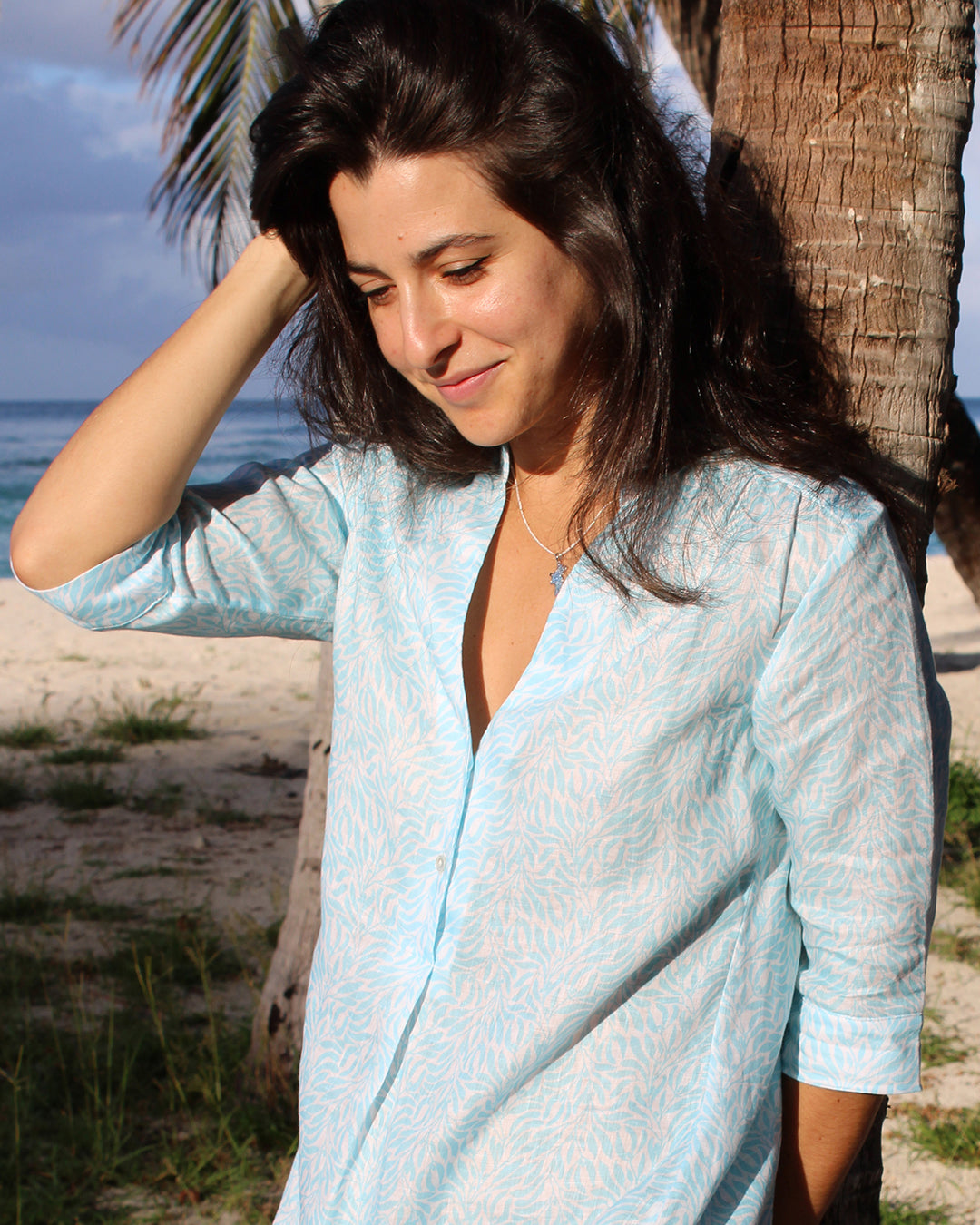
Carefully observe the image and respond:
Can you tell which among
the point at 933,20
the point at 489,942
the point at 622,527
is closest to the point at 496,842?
the point at 489,942

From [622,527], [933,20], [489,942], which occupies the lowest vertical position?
[489,942]

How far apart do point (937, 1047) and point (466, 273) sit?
3.23m

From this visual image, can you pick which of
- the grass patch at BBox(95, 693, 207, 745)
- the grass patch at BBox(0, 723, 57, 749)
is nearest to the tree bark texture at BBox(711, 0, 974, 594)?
the grass patch at BBox(95, 693, 207, 745)

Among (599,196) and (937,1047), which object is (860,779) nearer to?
(599,196)

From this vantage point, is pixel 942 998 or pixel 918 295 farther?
→ pixel 942 998

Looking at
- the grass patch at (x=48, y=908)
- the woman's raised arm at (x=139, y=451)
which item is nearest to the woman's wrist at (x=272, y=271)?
the woman's raised arm at (x=139, y=451)

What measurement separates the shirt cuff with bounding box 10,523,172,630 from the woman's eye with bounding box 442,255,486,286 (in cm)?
50

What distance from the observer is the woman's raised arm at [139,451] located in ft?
4.63

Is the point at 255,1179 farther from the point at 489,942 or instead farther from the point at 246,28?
the point at 246,28

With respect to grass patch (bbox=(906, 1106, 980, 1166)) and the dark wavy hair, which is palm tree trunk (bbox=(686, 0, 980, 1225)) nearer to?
the dark wavy hair

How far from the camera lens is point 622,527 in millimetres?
1271

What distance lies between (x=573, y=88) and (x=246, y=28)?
4053 millimetres

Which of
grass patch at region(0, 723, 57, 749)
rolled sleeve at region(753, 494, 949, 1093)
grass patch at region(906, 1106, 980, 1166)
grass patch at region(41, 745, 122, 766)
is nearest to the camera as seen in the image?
rolled sleeve at region(753, 494, 949, 1093)

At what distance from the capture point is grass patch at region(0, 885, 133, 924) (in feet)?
14.6
